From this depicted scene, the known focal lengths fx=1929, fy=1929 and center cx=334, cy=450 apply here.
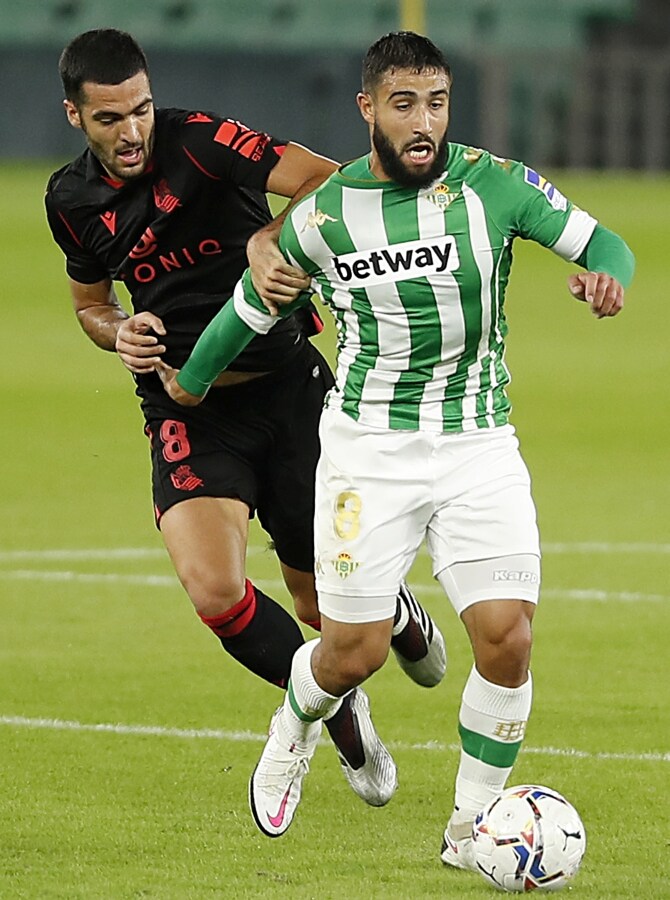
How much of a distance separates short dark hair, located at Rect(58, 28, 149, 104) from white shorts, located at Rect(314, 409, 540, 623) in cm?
130

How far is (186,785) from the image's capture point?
565cm

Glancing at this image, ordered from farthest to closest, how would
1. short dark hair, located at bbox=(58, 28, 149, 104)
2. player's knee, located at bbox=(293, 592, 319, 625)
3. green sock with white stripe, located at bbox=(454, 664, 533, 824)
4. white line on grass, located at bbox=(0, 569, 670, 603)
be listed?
1. white line on grass, located at bbox=(0, 569, 670, 603)
2. player's knee, located at bbox=(293, 592, 319, 625)
3. short dark hair, located at bbox=(58, 28, 149, 104)
4. green sock with white stripe, located at bbox=(454, 664, 533, 824)

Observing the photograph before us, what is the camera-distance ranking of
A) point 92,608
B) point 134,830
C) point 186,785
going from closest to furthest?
point 134,830, point 186,785, point 92,608

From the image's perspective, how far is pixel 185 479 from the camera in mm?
5758

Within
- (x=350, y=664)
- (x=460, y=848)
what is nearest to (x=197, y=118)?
(x=350, y=664)

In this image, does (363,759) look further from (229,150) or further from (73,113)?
(73,113)

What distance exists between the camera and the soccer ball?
4551 millimetres

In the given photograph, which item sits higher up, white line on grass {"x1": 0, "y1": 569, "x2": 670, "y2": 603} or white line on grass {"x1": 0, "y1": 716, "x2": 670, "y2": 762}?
white line on grass {"x1": 0, "y1": 716, "x2": 670, "y2": 762}

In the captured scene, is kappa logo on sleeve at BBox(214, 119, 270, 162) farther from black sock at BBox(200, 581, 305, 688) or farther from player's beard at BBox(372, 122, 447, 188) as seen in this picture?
black sock at BBox(200, 581, 305, 688)

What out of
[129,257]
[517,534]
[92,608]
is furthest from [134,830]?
[92,608]

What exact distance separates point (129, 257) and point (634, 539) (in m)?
4.53

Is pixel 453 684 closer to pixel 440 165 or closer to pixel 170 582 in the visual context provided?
pixel 170 582

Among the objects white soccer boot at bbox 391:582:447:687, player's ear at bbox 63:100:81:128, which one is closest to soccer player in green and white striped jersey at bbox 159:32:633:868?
player's ear at bbox 63:100:81:128

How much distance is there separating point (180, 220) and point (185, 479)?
778 millimetres
